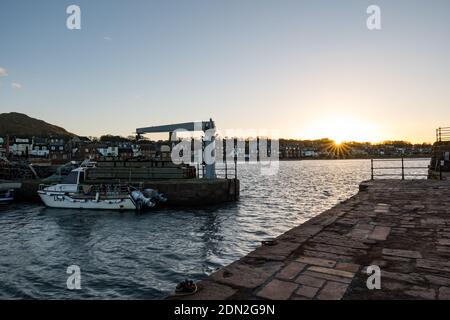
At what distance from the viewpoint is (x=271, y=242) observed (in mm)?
5938

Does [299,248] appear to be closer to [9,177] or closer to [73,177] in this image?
[73,177]

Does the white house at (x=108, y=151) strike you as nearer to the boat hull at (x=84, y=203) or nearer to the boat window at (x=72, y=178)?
the boat window at (x=72, y=178)

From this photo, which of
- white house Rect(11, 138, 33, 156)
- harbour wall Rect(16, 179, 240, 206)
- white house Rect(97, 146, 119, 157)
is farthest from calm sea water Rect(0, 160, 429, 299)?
white house Rect(11, 138, 33, 156)

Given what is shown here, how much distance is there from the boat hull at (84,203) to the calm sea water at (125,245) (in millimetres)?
681

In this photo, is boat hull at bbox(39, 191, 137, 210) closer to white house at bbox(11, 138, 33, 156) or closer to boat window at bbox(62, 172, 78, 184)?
boat window at bbox(62, 172, 78, 184)

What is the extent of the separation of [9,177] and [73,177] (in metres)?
16.5

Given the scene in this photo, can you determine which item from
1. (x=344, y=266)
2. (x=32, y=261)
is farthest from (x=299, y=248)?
(x=32, y=261)

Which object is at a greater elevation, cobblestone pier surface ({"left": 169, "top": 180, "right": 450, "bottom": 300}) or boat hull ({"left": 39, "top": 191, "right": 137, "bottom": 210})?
cobblestone pier surface ({"left": 169, "top": 180, "right": 450, "bottom": 300})

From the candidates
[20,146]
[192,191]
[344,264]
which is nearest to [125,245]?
[344,264]

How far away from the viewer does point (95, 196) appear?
2266 centimetres

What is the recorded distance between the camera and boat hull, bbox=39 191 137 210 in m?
22.1

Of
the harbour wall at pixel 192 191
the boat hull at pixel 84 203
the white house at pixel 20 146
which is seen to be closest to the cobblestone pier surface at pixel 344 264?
the boat hull at pixel 84 203

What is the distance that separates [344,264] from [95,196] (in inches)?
823

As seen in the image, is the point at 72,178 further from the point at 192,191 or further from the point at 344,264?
the point at 344,264
